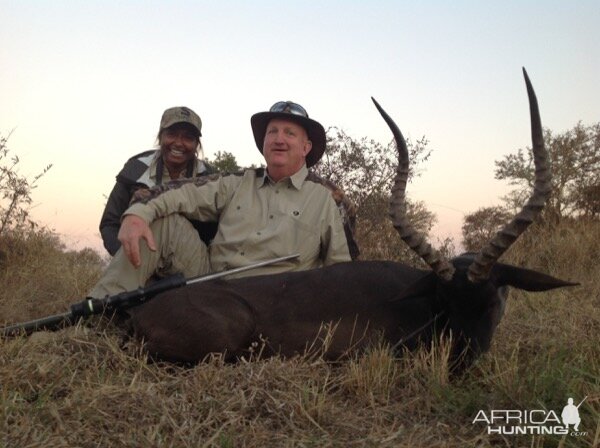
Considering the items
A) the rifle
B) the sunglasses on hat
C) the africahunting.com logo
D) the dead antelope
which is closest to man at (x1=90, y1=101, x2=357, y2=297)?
the sunglasses on hat

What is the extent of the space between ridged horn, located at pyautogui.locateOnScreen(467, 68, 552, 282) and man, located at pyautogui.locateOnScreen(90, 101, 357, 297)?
1.55m

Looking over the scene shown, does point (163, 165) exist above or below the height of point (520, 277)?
above

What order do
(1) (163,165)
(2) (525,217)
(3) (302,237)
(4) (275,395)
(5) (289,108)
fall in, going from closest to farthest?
(4) (275,395) → (2) (525,217) → (3) (302,237) → (5) (289,108) → (1) (163,165)

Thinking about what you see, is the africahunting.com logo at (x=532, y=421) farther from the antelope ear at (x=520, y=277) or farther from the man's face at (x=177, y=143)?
the man's face at (x=177, y=143)

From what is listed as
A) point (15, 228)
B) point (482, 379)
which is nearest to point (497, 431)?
point (482, 379)

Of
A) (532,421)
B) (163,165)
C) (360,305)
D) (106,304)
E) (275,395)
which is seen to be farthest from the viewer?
(163,165)

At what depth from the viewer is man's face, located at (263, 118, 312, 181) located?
530 centimetres

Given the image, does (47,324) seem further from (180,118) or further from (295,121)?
(180,118)

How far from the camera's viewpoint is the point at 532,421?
9.40 feet

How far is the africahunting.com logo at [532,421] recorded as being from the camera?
2686 mm

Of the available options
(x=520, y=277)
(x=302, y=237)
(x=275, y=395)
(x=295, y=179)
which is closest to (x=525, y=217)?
(x=520, y=277)

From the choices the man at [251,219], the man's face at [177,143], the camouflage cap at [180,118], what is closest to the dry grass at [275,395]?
the man at [251,219]

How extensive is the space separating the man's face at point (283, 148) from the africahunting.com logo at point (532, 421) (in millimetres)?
2766

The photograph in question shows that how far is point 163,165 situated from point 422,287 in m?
3.30
